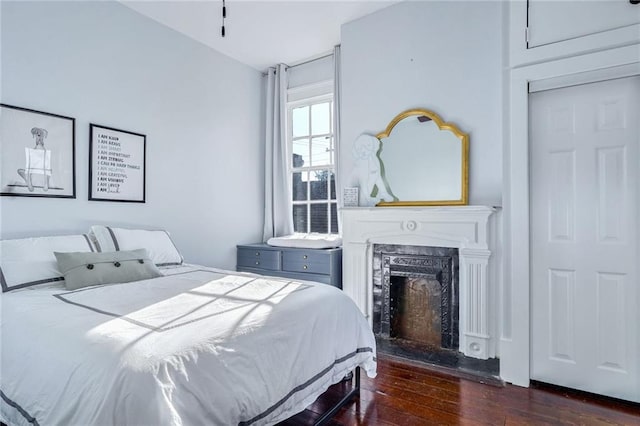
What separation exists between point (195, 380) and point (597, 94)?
2.77 m

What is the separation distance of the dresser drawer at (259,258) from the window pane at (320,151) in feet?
3.95

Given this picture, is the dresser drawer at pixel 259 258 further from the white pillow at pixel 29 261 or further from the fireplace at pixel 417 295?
the white pillow at pixel 29 261

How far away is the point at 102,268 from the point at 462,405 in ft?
7.78

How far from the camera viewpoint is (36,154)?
251 centimetres

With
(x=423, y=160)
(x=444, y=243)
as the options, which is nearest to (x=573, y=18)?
(x=423, y=160)

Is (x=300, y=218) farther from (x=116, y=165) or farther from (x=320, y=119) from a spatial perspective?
(x=116, y=165)

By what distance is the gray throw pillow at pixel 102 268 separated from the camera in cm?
208

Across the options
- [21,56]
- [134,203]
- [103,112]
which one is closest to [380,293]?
[134,203]

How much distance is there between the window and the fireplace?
1067 millimetres

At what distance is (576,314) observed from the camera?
2240 millimetres

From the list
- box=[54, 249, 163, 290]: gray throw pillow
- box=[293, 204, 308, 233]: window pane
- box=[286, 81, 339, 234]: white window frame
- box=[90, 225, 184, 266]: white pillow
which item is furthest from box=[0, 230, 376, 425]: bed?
box=[293, 204, 308, 233]: window pane

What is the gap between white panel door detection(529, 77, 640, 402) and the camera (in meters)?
2.11

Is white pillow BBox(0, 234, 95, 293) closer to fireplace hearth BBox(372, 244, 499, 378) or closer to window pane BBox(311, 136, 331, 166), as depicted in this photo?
fireplace hearth BBox(372, 244, 499, 378)

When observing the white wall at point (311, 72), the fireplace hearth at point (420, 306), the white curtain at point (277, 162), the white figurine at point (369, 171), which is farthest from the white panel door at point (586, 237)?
the white curtain at point (277, 162)
